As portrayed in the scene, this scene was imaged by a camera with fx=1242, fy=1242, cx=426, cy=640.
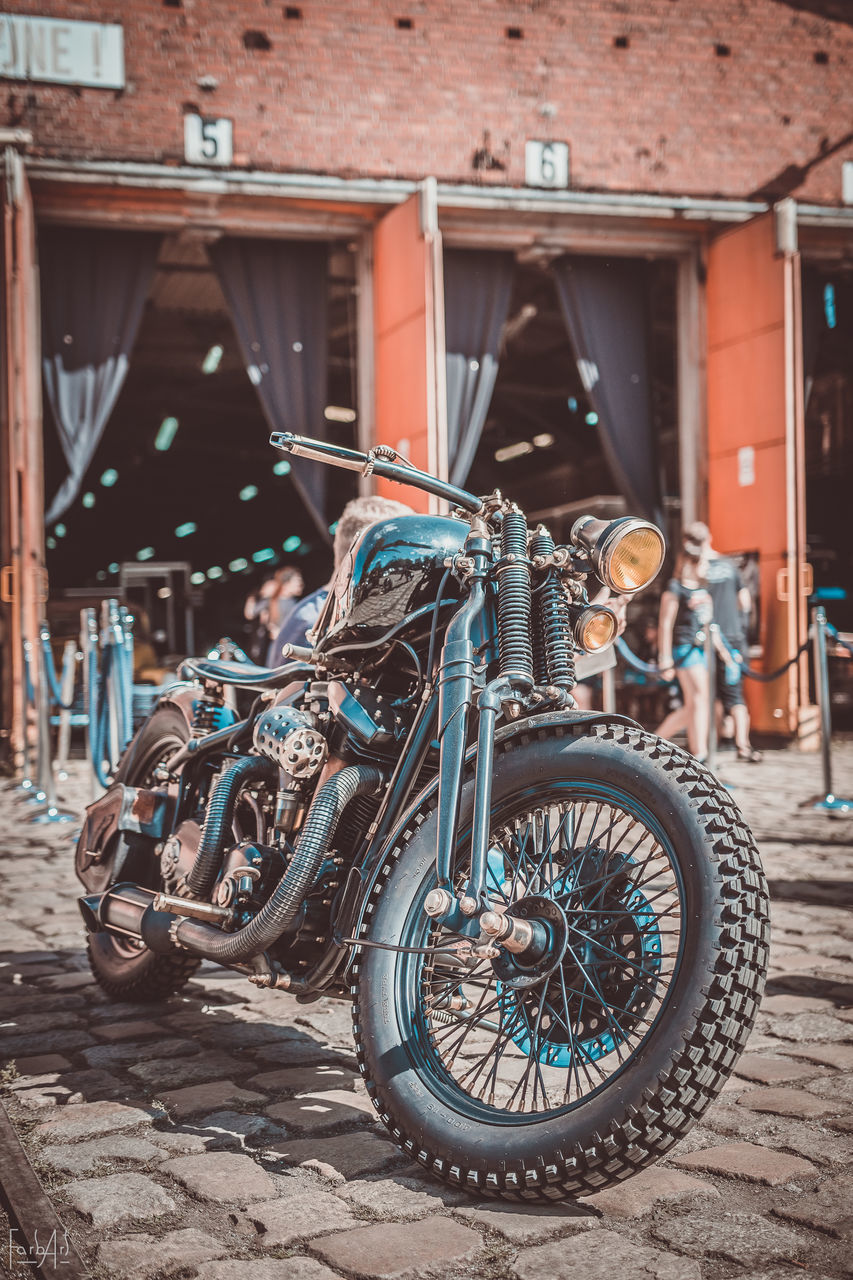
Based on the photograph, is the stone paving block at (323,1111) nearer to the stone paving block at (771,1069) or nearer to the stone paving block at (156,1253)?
the stone paving block at (156,1253)

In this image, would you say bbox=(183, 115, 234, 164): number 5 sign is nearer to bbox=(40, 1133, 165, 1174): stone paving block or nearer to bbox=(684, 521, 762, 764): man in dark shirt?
bbox=(684, 521, 762, 764): man in dark shirt

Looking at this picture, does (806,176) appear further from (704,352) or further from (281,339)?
(281,339)

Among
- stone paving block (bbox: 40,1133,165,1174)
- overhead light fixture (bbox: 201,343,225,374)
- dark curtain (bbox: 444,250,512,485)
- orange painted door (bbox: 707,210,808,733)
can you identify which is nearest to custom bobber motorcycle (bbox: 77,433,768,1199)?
stone paving block (bbox: 40,1133,165,1174)

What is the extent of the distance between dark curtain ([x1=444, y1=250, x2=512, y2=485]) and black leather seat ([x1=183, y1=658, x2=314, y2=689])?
876 cm

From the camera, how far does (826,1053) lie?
3277 millimetres

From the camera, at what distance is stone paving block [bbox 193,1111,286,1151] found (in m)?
2.74

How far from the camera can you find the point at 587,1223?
2.27 metres

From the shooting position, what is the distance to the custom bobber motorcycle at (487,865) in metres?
2.17

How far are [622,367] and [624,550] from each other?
1107cm

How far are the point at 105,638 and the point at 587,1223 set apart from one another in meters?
5.92

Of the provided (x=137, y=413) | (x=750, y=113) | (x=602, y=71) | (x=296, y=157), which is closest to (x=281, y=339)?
(x=296, y=157)

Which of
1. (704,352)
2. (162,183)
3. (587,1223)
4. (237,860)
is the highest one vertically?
(162,183)

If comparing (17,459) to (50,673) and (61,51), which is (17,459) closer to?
(50,673)

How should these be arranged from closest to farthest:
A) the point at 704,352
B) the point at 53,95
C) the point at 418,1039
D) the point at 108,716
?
the point at 418,1039, the point at 108,716, the point at 53,95, the point at 704,352
